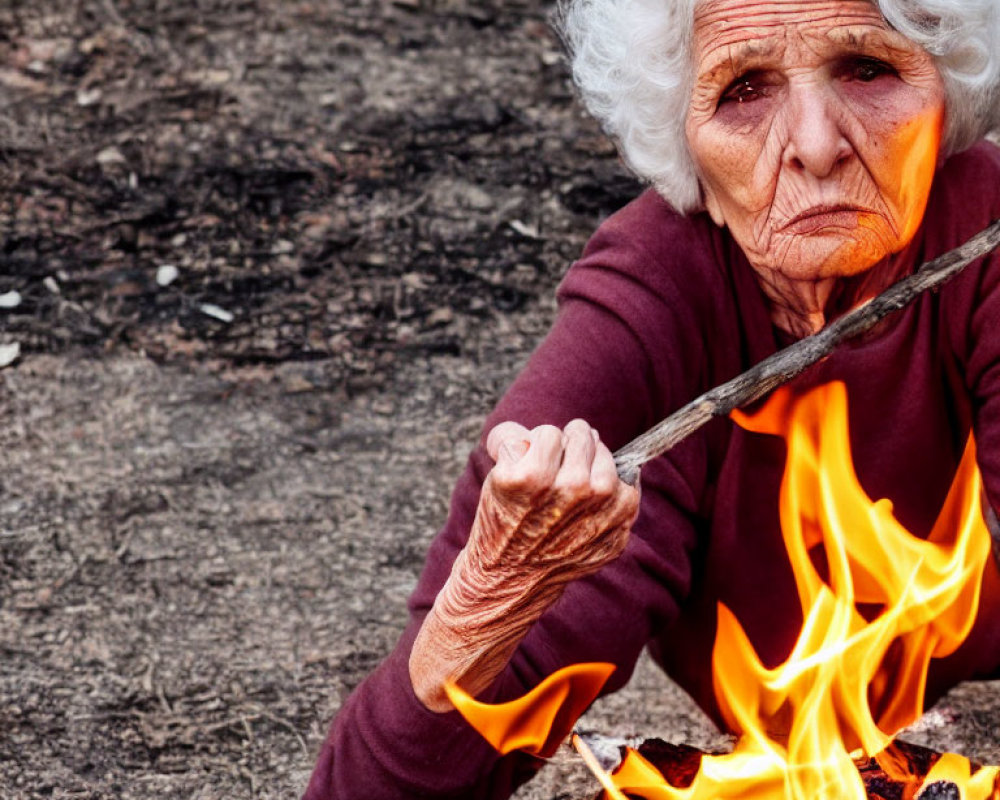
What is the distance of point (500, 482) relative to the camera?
1.54 m

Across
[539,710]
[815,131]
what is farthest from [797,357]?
[539,710]

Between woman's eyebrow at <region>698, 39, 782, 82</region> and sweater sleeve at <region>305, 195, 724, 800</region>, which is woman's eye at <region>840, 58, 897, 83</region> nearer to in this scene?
woman's eyebrow at <region>698, 39, 782, 82</region>

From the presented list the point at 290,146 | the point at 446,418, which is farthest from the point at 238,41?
the point at 446,418

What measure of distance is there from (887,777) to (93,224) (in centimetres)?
290

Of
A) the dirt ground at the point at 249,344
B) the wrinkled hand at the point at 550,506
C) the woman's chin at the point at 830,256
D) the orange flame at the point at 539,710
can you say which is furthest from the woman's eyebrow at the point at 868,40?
the dirt ground at the point at 249,344

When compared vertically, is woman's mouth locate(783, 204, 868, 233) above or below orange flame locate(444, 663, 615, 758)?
above

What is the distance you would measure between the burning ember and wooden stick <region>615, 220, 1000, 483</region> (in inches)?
9.6

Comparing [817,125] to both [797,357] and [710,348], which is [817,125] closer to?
[797,357]

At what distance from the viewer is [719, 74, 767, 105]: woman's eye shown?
1839mm

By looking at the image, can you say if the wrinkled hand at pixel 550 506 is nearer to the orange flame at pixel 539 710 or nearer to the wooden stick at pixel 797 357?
the wooden stick at pixel 797 357

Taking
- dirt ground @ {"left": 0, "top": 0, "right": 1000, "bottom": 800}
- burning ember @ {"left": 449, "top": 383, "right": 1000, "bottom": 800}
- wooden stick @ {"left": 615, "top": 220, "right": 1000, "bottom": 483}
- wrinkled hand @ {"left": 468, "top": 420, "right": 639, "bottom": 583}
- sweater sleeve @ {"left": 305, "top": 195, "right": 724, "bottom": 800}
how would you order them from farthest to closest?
dirt ground @ {"left": 0, "top": 0, "right": 1000, "bottom": 800} < sweater sleeve @ {"left": 305, "top": 195, "right": 724, "bottom": 800} < burning ember @ {"left": 449, "top": 383, "right": 1000, "bottom": 800} < wooden stick @ {"left": 615, "top": 220, "right": 1000, "bottom": 483} < wrinkled hand @ {"left": 468, "top": 420, "right": 639, "bottom": 583}

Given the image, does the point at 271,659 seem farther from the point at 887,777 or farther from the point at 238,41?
the point at 238,41

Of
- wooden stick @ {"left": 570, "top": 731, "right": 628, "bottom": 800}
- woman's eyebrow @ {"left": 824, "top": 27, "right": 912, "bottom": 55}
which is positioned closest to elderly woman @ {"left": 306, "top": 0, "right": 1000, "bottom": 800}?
woman's eyebrow @ {"left": 824, "top": 27, "right": 912, "bottom": 55}

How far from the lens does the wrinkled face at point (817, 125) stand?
1763 millimetres
